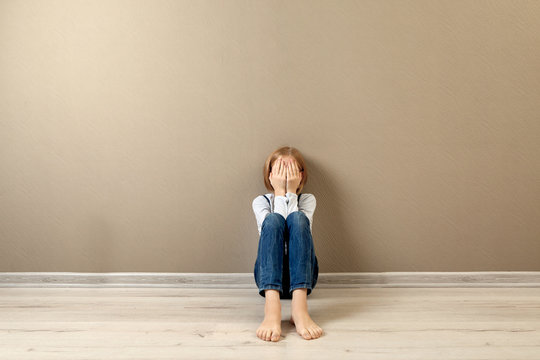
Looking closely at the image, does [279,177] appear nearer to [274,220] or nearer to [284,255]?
[274,220]

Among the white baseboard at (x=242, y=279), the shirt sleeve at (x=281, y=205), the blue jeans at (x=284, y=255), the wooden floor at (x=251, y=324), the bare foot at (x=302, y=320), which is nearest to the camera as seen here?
the wooden floor at (x=251, y=324)

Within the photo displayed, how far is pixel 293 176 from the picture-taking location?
1808 millimetres

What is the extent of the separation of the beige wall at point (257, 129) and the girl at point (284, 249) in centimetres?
14

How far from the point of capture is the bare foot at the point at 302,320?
135 cm

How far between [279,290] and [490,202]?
118 cm

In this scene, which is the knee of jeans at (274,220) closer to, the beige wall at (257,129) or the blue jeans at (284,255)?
the blue jeans at (284,255)

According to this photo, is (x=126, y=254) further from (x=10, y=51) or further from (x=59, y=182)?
(x=10, y=51)

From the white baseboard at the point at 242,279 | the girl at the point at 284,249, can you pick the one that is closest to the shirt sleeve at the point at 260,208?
the girl at the point at 284,249

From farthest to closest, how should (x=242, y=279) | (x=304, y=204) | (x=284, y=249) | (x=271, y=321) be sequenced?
(x=242, y=279), (x=304, y=204), (x=284, y=249), (x=271, y=321)

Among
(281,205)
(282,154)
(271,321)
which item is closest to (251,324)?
(271,321)

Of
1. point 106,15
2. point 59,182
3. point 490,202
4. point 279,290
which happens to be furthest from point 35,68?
point 490,202

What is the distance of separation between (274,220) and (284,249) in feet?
0.40

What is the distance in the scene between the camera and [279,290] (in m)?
1.48

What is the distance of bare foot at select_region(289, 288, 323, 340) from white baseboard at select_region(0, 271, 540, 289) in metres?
0.49
